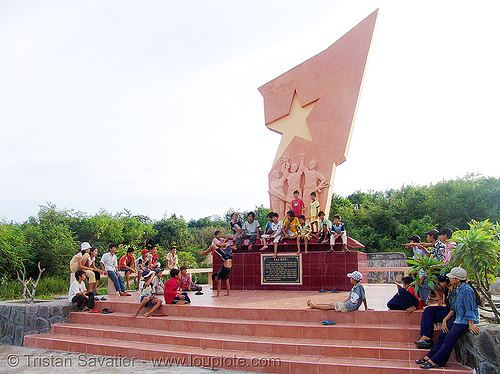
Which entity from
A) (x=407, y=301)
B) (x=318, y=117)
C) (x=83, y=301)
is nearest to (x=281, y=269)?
(x=407, y=301)

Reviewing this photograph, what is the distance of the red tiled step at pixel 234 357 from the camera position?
502cm

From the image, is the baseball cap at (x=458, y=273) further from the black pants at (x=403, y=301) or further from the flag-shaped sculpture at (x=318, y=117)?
the flag-shaped sculpture at (x=318, y=117)

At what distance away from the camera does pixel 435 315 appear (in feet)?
17.6

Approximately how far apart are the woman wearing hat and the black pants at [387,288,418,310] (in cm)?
113

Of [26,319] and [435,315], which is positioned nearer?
[435,315]

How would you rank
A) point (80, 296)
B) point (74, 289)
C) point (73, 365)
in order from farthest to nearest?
point (74, 289), point (80, 296), point (73, 365)

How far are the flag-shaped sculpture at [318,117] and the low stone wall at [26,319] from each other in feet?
26.4

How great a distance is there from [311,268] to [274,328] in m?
3.60

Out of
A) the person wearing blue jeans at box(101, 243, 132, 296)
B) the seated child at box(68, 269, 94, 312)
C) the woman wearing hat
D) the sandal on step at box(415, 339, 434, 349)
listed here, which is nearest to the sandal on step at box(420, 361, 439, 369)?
the woman wearing hat

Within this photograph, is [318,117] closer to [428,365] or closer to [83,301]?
[83,301]

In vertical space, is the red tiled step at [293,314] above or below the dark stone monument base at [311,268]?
below

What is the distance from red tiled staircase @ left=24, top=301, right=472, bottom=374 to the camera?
5359 millimetres

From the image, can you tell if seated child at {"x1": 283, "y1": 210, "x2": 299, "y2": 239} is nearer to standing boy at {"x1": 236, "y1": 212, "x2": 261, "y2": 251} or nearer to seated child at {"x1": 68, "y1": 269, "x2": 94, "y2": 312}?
standing boy at {"x1": 236, "y1": 212, "x2": 261, "y2": 251}

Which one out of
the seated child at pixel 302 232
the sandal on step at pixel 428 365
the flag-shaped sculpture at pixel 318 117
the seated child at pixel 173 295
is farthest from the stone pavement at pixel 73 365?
the flag-shaped sculpture at pixel 318 117
